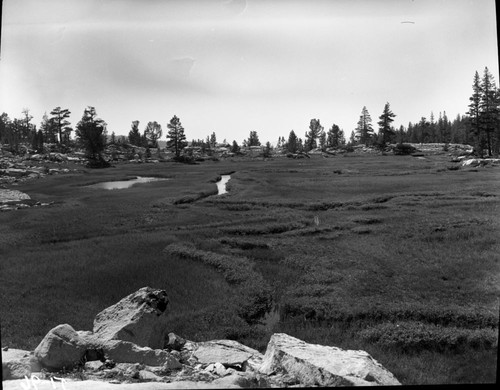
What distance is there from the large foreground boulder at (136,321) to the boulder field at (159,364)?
3 cm

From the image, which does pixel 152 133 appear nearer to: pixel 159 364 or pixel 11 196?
pixel 11 196

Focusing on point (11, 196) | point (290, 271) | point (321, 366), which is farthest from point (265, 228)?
point (11, 196)

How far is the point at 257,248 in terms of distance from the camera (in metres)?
24.8

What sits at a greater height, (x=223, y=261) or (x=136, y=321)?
(x=136, y=321)

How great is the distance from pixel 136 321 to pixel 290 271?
431 inches

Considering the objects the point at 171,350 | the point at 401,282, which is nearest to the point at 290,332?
the point at 171,350

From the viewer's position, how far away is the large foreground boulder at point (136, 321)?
11188 mm

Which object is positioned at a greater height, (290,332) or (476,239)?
(476,239)

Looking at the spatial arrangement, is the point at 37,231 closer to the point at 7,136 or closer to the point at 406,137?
the point at 7,136

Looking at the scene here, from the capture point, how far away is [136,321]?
1159cm

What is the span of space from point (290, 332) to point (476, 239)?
1670cm

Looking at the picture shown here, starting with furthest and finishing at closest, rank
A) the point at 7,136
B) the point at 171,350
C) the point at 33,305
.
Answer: the point at 7,136, the point at 33,305, the point at 171,350

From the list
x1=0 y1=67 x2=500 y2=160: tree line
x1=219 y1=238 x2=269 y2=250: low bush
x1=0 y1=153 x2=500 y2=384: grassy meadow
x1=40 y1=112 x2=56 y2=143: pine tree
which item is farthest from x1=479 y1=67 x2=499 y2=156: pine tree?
x1=40 y1=112 x2=56 y2=143: pine tree

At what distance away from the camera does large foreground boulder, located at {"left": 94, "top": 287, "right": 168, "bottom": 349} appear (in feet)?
36.7
